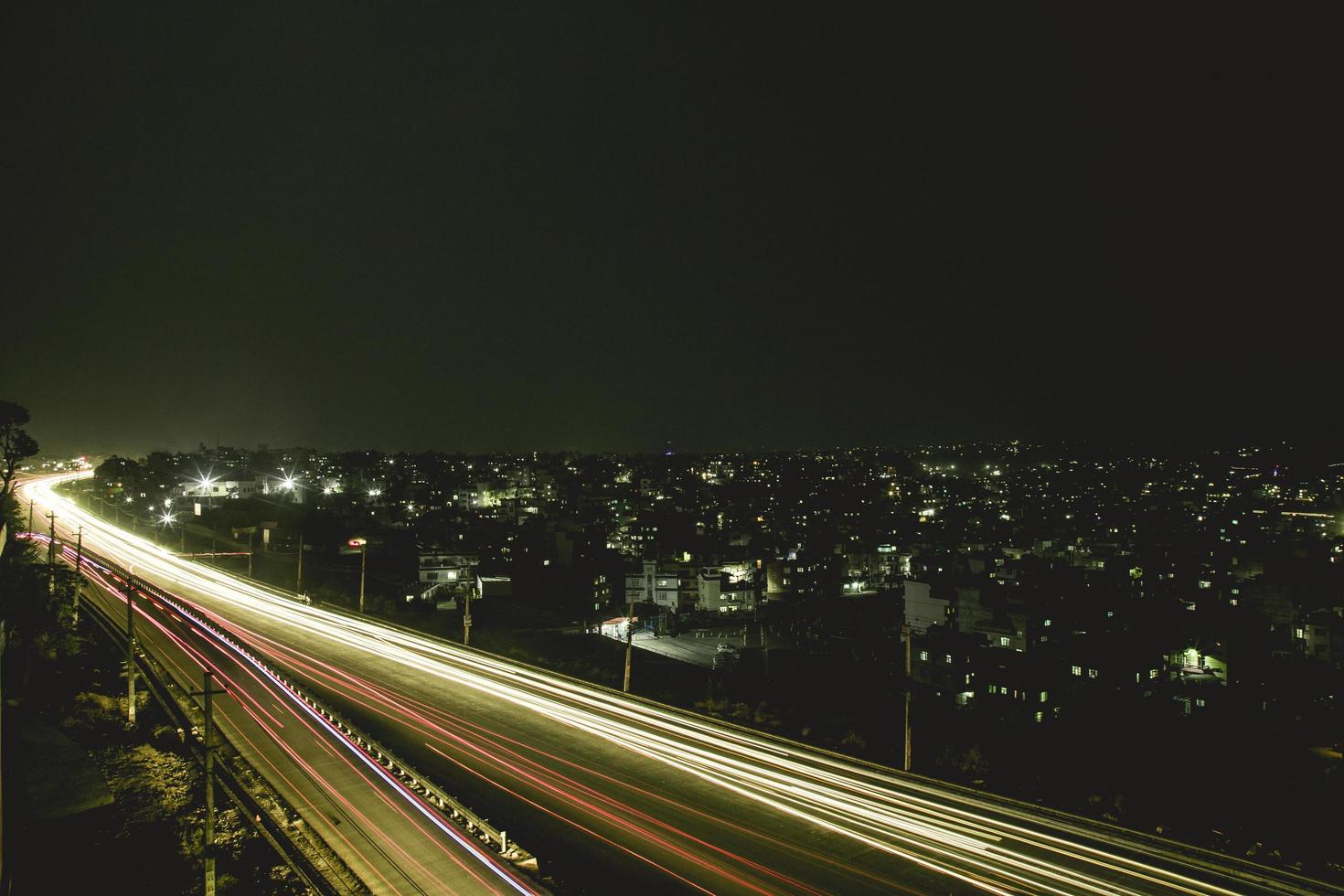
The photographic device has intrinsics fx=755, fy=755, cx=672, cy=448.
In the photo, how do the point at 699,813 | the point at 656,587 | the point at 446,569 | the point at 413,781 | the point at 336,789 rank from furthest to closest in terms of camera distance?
the point at 656,587 → the point at 446,569 → the point at 413,781 → the point at 336,789 → the point at 699,813

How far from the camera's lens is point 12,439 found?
25.5 m

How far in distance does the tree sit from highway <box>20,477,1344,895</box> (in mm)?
17623

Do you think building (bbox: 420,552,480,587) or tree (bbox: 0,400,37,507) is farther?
building (bbox: 420,552,480,587)

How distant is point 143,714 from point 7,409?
57.8ft

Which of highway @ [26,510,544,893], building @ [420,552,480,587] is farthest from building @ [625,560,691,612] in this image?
highway @ [26,510,544,893]

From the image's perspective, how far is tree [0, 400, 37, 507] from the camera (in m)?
25.1

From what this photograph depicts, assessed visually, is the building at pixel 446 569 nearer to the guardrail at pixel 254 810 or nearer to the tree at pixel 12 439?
the tree at pixel 12 439

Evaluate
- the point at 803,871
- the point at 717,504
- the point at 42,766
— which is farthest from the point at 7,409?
the point at 717,504

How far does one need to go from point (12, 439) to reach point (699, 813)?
2792 centimetres

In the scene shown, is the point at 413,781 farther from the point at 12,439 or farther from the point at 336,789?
the point at 12,439

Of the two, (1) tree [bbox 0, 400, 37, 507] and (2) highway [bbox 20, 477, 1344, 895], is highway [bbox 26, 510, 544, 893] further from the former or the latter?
(1) tree [bbox 0, 400, 37, 507]

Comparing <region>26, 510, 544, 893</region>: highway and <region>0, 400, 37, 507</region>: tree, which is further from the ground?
<region>0, 400, 37, 507</region>: tree

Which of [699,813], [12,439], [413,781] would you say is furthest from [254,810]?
[12,439]

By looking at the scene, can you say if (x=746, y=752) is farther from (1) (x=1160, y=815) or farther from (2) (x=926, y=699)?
(2) (x=926, y=699)
